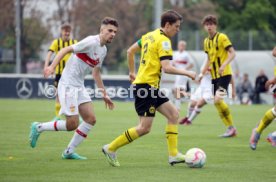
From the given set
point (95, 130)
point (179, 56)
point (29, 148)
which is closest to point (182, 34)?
point (179, 56)

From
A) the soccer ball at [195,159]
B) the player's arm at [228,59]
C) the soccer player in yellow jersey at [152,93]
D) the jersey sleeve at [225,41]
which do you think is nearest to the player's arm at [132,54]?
the soccer player in yellow jersey at [152,93]

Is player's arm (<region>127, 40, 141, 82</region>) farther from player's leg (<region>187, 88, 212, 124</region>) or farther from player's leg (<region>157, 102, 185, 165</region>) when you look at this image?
player's leg (<region>187, 88, 212, 124</region>)

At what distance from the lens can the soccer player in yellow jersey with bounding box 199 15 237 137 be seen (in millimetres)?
15555

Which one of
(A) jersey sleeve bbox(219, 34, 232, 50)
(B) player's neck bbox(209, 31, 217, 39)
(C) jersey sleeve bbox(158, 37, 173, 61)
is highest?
(B) player's neck bbox(209, 31, 217, 39)

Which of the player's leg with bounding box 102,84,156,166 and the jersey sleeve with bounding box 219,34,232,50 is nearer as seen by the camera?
the player's leg with bounding box 102,84,156,166

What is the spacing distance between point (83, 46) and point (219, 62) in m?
5.64

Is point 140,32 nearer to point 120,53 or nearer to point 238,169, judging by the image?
point 120,53

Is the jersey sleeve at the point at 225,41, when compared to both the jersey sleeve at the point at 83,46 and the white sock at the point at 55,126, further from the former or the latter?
the white sock at the point at 55,126

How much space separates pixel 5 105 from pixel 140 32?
31.2 m

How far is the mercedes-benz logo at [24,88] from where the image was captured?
32.7 metres

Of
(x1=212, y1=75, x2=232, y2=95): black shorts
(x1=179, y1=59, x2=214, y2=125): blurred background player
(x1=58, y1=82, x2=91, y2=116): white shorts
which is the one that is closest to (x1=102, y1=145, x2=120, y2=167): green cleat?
(x1=58, y1=82, x2=91, y2=116): white shorts

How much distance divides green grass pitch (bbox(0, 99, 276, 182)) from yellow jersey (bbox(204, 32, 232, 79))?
1459 mm

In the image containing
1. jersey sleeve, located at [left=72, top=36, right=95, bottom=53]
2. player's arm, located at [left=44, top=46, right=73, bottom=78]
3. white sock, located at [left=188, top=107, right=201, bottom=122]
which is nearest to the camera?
player's arm, located at [left=44, top=46, right=73, bottom=78]

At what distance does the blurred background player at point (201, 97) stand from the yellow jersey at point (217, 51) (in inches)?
35.7
